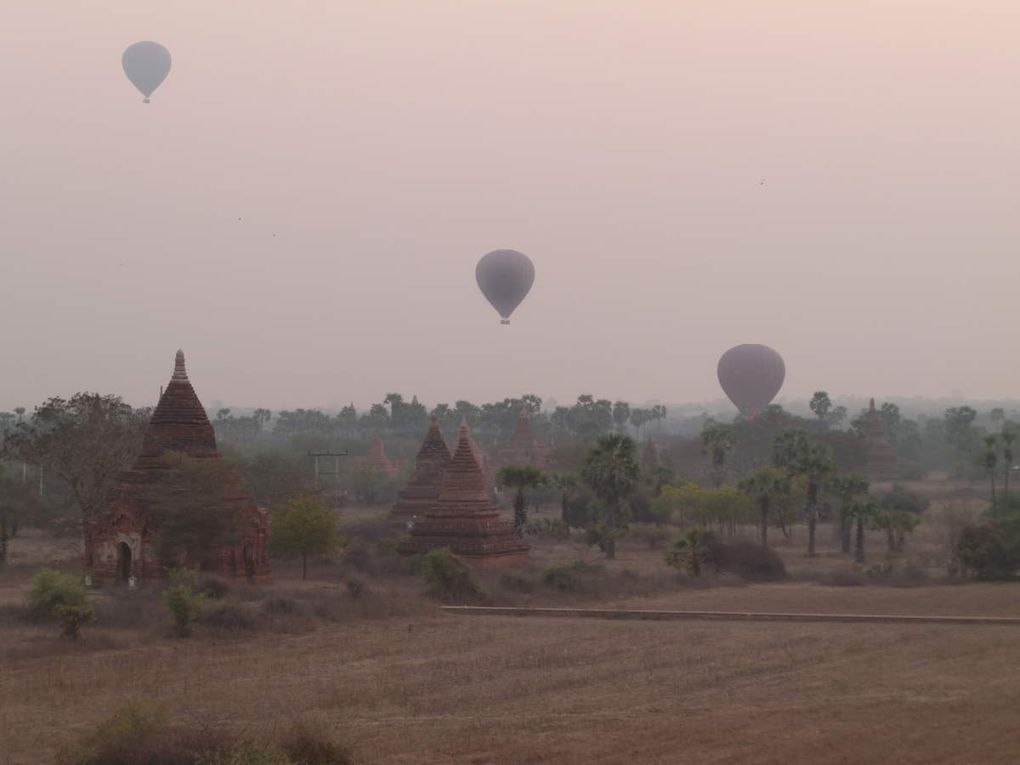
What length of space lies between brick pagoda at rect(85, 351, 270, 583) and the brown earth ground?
4692 mm

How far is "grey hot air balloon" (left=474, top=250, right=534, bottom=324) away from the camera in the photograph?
2793 inches

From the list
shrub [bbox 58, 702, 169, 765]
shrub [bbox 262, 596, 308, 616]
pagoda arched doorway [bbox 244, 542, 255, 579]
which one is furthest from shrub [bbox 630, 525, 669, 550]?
shrub [bbox 58, 702, 169, 765]

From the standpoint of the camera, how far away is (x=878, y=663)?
2230 cm

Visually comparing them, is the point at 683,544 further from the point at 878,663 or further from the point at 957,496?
the point at 957,496

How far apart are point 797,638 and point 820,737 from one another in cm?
898

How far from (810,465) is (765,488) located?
188cm

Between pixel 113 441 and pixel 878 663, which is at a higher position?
pixel 113 441

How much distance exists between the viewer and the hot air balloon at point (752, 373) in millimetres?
90062

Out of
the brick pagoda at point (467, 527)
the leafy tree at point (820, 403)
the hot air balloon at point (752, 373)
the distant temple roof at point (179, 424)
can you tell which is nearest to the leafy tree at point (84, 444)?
the distant temple roof at point (179, 424)

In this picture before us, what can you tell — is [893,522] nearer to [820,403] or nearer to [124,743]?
[124,743]

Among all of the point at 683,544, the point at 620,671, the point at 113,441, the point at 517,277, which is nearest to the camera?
the point at 620,671

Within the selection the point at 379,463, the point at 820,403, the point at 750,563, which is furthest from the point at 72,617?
the point at 820,403

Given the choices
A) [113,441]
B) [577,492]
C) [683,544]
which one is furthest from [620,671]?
[577,492]

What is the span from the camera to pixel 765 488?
52.0 meters
